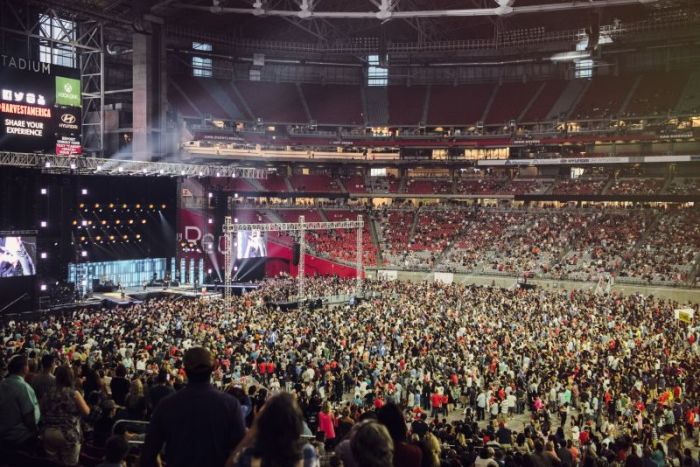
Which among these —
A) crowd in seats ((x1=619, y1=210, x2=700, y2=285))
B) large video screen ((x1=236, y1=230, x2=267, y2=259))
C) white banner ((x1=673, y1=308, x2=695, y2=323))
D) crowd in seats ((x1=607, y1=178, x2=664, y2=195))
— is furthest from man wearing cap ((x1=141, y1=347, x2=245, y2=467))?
crowd in seats ((x1=607, y1=178, x2=664, y2=195))

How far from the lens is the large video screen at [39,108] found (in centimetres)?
2731

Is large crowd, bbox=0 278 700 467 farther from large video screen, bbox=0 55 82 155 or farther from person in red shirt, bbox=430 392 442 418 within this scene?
large video screen, bbox=0 55 82 155

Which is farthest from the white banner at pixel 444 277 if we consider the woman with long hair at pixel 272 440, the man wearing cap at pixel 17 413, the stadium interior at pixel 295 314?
the woman with long hair at pixel 272 440

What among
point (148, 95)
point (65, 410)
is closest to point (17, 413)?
point (65, 410)

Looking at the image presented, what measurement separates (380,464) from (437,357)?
16.7m

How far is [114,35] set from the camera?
47688 millimetres

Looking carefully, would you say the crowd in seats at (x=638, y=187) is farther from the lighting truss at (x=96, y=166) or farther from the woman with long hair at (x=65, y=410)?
the woman with long hair at (x=65, y=410)

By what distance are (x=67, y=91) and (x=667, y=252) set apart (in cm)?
3498

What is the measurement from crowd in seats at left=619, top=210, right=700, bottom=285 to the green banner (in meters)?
31.7

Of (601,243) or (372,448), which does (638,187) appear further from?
(372,448)

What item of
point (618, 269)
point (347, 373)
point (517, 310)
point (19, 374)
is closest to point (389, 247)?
point (618, 269)

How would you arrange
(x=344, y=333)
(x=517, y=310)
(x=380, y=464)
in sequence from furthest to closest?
(x=517, y=310)
(x=344, y=333)
(x=380, y=464)

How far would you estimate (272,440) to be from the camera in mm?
2893

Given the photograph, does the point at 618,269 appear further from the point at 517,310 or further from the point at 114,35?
the point at 114,35
